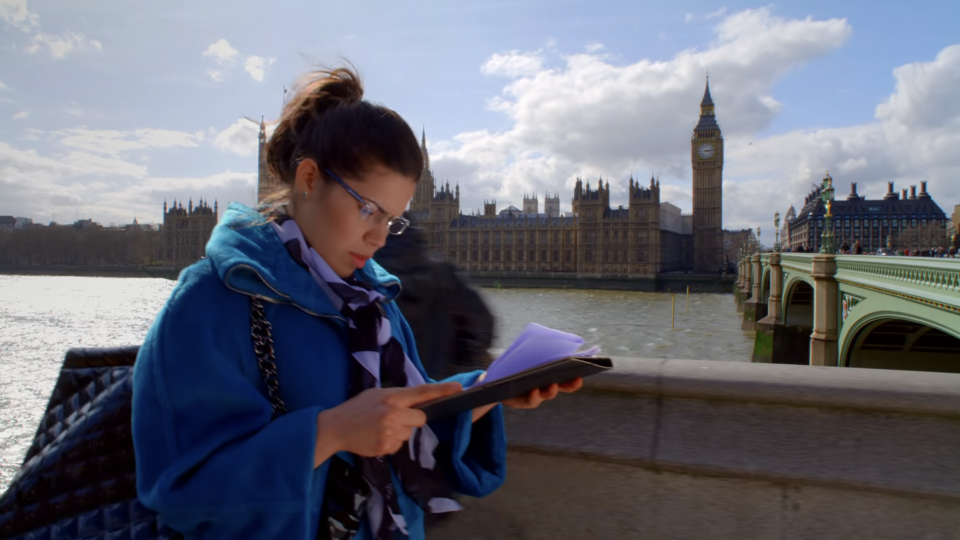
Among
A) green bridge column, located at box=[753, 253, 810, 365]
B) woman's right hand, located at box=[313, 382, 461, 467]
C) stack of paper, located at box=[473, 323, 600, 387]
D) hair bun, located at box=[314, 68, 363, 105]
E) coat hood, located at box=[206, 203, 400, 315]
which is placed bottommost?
green bridge column, located at box=[753, 253, 810, 365]

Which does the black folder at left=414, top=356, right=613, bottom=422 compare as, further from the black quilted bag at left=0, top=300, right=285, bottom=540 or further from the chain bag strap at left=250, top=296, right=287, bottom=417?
the black quilted bag at left=0, top=300, right=285, bottom=540

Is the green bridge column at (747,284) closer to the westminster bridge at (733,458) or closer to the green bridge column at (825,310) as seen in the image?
the green bridge column at (825,310)

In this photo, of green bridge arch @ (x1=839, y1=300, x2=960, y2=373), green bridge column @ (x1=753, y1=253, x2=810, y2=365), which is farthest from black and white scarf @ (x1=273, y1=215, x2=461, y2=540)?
green bridge column @ (x1=753, y1=253, x2=810, y2=365)

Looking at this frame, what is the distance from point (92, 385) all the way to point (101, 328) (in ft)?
62.7

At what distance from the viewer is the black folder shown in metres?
0.70

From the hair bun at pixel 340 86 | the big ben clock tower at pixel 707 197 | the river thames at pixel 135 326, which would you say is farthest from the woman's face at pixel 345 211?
the big ben clock tower at pixel 707 197

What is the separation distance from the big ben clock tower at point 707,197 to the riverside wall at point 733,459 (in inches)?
1993

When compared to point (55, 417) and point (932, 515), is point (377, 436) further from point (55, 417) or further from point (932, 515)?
point (932, 515)

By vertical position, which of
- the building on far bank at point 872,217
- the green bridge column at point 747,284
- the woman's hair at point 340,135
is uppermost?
the building on far bank at point 872,217

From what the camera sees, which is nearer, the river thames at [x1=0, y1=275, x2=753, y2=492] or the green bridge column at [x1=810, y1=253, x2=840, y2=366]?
the river thames at [x1=0, y1=275, x2=753, y2=492]

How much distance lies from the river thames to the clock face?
18.8 metres

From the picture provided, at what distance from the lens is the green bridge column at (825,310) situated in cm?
1130

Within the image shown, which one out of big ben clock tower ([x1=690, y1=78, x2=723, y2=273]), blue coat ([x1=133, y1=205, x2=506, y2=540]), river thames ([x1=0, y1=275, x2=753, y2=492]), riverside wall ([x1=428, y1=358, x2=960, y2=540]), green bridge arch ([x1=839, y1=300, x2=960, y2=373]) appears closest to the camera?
blue coat ([x1=133, y1=205, x2=506, y2=540])

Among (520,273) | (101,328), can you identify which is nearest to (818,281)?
(101,328)
